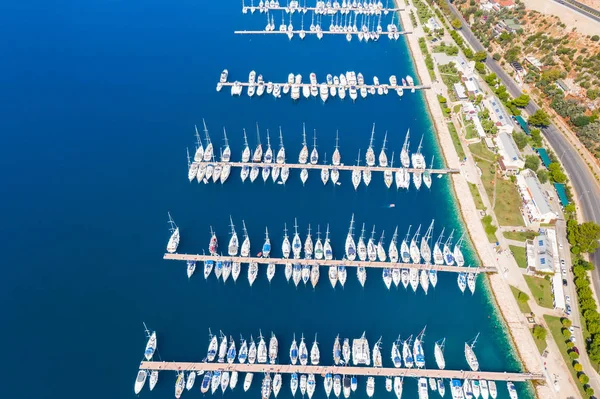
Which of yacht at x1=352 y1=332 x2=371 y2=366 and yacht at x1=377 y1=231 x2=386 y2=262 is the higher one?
yacht at x1=377 y1=231 x2=386 y2=262

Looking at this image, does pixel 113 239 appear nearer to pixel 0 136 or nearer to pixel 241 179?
pixel 241 179

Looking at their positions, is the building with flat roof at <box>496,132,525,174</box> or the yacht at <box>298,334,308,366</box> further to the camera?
the building with flat roof at <box>496,132,525,174</box>

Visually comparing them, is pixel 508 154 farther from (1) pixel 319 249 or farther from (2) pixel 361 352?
(2) pixel 361 352

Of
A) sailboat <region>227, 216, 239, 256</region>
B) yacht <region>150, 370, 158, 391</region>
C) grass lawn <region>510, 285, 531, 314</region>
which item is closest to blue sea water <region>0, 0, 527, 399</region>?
yacht <region>150, 370, 158, 391</region>

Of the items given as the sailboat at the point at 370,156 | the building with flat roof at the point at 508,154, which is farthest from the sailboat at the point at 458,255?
the sailboat at the point at 370,156

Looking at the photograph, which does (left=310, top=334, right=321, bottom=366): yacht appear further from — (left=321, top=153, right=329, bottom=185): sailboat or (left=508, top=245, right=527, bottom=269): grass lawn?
(left=508, top=245, right=527, bottom=269): grass lawn

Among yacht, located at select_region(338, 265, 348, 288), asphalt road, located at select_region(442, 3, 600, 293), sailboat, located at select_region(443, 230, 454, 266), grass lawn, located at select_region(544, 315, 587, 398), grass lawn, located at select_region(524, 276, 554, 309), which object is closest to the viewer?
grass lawn, located at select_region(544, 315, 587, 398)
